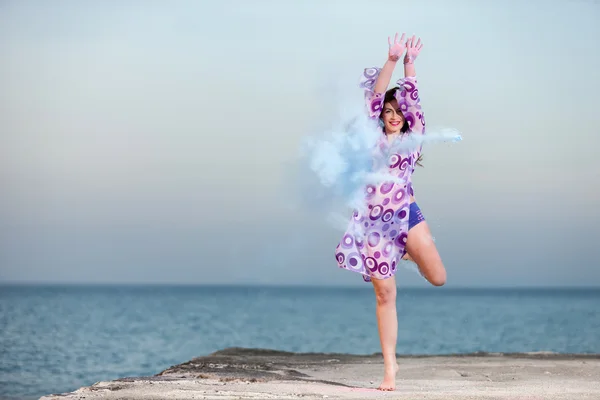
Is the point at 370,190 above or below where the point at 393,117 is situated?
below

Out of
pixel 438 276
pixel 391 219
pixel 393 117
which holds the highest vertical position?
pixel 393 117

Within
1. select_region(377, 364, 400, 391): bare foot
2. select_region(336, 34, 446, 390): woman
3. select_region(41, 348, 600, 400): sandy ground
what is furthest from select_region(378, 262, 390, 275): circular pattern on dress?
select_region(41, 348, 600, 400): sandy ground

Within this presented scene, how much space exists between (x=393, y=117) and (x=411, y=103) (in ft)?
0.50

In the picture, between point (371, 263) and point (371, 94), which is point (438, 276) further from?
point (371, 94)

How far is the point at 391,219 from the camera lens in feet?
20.9

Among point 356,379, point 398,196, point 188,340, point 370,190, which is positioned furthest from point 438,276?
point 188,340

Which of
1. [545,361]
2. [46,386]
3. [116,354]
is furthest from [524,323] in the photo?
[545,361]

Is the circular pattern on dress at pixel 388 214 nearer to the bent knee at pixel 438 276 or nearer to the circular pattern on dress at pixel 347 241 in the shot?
the circular pattern on dress at pixel 347 241

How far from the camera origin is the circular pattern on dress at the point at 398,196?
6.36 metres

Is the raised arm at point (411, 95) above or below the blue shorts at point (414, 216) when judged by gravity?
above

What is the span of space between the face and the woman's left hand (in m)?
0.32

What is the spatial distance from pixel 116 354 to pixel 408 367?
11021mm

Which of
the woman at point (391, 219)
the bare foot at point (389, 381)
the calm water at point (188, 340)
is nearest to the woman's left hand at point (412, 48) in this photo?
the woman at point (391, 219)

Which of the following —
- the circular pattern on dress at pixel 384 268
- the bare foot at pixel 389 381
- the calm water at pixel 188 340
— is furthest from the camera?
the calm water at pixel 188 340
